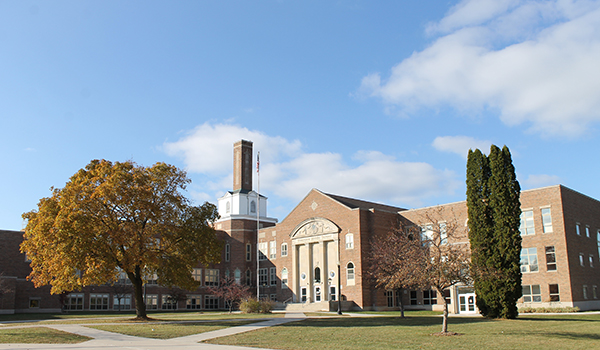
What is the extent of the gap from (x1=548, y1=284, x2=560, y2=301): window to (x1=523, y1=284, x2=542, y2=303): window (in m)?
0.85

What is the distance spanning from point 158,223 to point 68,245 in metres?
5.55

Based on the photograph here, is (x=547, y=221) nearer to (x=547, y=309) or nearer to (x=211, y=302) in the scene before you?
(x=547, y=309)

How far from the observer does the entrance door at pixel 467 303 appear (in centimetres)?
4353

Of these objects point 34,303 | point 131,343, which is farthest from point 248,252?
point 131,343

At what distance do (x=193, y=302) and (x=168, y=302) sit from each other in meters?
3.58

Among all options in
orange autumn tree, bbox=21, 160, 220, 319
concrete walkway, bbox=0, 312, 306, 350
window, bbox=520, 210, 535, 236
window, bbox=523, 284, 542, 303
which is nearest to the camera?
concrete walkway, bbox=0, 312, 306, 350

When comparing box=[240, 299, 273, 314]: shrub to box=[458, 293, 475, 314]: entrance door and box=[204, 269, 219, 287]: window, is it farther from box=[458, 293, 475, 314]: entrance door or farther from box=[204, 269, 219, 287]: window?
box=[204, 269, 219, 287]: window

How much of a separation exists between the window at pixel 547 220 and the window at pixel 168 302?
4143 cm

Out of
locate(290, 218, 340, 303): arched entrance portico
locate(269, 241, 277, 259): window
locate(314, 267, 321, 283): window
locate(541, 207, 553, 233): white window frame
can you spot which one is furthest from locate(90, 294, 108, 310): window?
locate(541, 207, 553, 233): white window frame

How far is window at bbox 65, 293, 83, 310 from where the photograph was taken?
181 ft

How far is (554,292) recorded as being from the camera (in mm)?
41406

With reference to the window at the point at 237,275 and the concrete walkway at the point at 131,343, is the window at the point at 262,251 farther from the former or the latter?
the concrete walkway at the point at 131,343

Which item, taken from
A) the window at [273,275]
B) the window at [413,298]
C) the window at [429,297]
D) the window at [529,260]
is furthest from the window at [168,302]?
the window at [529,260]

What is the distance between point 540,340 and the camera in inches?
737
